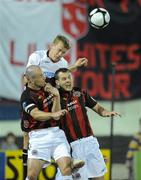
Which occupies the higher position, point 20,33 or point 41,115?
point 20,33

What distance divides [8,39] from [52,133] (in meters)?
2.56

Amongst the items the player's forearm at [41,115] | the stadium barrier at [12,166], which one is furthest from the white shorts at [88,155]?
the stadium barrier at [12,166]

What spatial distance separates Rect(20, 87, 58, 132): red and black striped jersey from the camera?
9.53 m

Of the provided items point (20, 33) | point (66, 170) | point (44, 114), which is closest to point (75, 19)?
point (20, 33)

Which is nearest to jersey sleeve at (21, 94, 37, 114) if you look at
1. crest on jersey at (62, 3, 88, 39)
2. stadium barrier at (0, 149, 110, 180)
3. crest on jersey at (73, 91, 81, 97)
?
crest on jersey at (73, 91, 81, 97)

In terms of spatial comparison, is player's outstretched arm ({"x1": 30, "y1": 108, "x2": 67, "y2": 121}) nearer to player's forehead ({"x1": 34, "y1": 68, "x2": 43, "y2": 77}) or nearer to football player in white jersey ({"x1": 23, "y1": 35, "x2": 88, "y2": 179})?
player's forehead ({"x1": 34, "y1": 68, "x2": 43, "y2": 77})

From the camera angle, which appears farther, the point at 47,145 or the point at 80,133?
the point at 80,133

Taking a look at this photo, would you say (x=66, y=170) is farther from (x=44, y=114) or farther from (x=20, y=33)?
(x=20, y=33)

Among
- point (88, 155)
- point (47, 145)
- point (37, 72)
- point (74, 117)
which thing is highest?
point (37, 72)

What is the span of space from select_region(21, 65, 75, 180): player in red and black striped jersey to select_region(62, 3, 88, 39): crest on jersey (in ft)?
8.70

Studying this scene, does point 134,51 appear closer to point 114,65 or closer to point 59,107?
point 114,65

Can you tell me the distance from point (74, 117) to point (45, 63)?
787 millimetres

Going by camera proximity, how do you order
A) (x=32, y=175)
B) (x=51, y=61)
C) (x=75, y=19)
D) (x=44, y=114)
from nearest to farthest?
(x=44, y=114), (x=32, y=175), (x=51, y=61), (x=75, y=19)

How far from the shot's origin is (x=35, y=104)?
9539 millimetres
